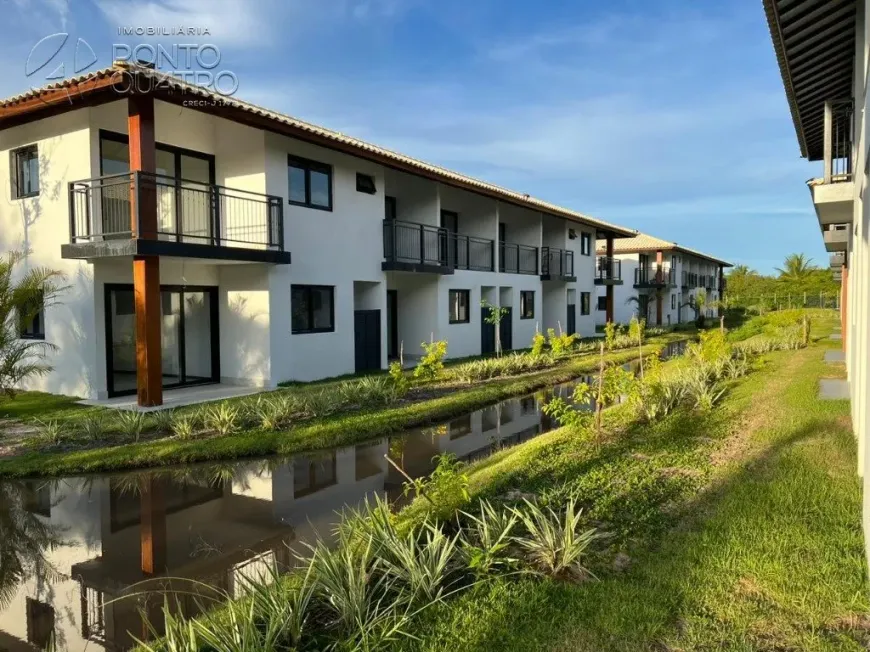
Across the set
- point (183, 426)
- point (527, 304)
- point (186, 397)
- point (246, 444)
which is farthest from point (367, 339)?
point (527, 304)

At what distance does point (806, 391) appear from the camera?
36.7 ft

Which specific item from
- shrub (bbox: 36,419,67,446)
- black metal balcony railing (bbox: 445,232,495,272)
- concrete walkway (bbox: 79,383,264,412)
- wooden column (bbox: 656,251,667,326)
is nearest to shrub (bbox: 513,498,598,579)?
shrub (bbox: 36,419,67,446)

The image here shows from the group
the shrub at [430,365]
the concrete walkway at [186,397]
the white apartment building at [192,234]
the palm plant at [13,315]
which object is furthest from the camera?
the shrub at [430,365]

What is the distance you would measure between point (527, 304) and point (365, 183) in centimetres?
1133

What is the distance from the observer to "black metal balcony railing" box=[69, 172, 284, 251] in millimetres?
12211

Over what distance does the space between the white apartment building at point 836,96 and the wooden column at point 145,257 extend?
1069 centimetres

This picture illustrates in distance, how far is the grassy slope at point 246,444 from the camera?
29.9 ft

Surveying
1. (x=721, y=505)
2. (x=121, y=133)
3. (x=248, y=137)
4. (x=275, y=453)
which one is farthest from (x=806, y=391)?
(x=121, y=133)

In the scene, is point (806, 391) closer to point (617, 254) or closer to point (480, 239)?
point (480, 239)

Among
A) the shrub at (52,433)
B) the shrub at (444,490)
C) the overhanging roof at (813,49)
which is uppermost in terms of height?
the overhanging roof at (813,49)

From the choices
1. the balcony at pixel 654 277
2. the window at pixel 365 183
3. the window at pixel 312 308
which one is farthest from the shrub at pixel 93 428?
the balcony at pixel 654 277

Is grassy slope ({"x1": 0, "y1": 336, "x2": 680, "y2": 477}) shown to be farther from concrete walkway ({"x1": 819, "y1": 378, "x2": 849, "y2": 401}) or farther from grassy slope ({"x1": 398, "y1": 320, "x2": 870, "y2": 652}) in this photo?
concrete walkway ({"x1": 819, "y1": 378, "x2": 849, "y2": 401})

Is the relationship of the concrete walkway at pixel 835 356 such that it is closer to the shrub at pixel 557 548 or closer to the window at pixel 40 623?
the shrub at pixel 557 548

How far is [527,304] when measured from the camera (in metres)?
27.5
